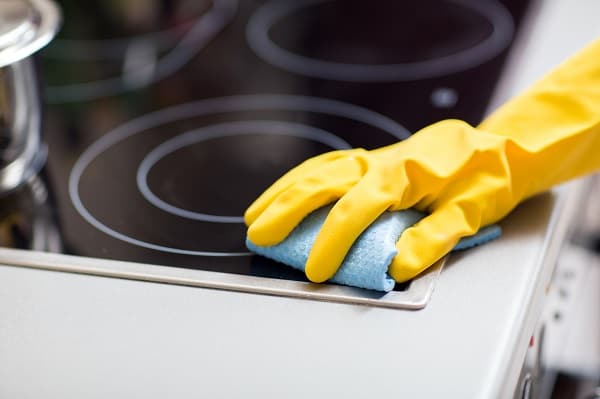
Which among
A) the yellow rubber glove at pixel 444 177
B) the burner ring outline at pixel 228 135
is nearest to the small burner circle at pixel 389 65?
the burner ring outline at pixel 228 135

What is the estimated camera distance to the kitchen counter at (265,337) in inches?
22.5

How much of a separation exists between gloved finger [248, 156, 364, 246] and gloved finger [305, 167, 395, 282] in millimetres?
17

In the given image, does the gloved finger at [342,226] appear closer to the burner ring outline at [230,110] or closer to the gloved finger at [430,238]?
the gloved finger at [430,238]

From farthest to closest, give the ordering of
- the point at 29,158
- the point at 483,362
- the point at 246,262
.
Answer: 1. the point at 29,158
2. the point at 246,262
3. the point at 483,362

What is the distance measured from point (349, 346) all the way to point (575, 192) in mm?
285

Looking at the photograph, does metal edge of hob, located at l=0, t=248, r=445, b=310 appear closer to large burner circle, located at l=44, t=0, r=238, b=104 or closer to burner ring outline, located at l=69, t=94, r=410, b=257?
burner ring outline, located at l=69, t=94, r=410, b=257

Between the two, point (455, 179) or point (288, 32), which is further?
point (288, 32)

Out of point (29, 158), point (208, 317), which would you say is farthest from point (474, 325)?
point (29, 158)

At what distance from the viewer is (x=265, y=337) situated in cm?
61

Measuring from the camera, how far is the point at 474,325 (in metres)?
0.60

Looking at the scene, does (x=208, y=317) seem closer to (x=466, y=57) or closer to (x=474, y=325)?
(x=474, y=325)

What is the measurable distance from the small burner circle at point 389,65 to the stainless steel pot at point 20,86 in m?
0.28

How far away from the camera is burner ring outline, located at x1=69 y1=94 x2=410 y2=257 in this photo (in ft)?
2.76

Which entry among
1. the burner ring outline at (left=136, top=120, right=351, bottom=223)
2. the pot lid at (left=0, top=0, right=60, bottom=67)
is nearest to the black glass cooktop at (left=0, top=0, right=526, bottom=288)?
the burner ring outline at (left=136, top=120, right=351, bottom=223)
